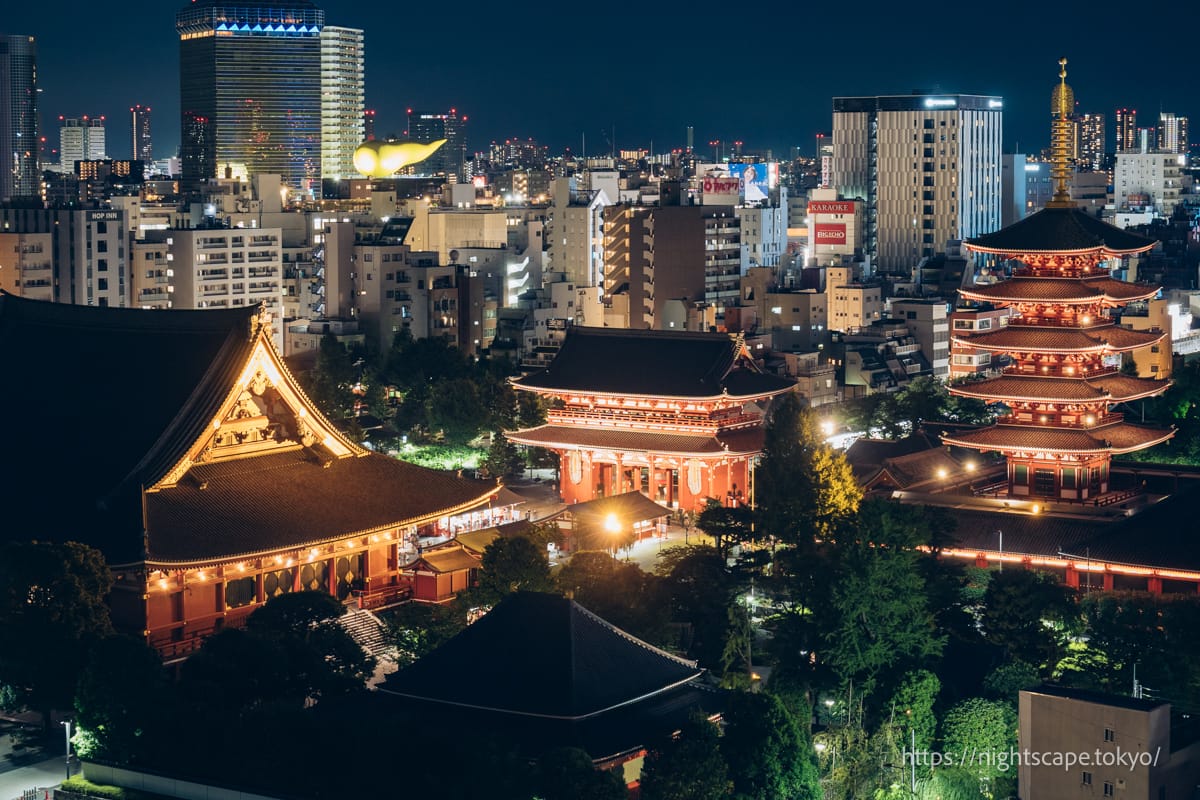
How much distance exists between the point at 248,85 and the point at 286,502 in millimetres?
140209

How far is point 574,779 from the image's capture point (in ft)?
100

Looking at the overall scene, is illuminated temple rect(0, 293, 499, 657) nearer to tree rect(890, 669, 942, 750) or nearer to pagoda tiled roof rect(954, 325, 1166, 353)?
tree rect(890, 669, 942, 750)

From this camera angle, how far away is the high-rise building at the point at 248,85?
6895 inches

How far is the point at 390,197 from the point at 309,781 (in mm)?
105037

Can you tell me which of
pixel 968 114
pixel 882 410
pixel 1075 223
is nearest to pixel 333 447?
pixel 1075 223

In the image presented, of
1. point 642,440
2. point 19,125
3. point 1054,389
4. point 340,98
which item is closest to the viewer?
point 1054,389

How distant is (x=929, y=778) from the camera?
1421 inches

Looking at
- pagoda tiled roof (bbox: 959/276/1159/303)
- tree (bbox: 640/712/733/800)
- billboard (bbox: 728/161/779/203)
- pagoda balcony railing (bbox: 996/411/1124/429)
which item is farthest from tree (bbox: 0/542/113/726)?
billboard (bbox: 728/161/779/203)

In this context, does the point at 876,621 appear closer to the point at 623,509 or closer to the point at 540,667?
the point at 540,667

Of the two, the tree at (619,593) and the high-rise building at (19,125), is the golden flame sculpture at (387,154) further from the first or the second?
the tree at (619,593)

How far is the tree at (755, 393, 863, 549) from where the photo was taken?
47.8 meters

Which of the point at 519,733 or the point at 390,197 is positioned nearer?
the point at 519,733

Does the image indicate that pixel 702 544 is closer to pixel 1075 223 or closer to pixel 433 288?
pixel 1075 223

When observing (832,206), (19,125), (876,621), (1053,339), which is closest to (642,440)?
(1053,339)
